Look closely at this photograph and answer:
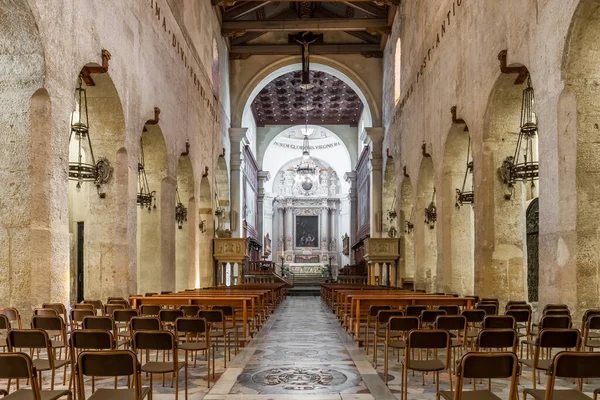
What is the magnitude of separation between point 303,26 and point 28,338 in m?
21.3

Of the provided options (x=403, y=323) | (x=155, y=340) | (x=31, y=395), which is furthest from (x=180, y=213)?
(x=31, y=395)

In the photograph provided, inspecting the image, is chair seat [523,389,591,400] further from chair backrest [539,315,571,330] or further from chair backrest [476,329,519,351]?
chair backrest [539,315,571,330]

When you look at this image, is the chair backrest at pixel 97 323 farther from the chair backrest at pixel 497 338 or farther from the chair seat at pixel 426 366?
the chair backrest at pixel 497 338

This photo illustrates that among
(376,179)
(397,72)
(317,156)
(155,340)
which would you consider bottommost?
(155,340)

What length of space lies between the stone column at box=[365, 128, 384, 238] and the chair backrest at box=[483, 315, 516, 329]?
19897 mm

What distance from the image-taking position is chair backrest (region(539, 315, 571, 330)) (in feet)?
21.4

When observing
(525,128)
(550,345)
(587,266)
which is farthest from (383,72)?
(550,345)

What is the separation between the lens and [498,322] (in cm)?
673

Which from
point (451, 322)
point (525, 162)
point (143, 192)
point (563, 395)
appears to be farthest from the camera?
point (143, 192)

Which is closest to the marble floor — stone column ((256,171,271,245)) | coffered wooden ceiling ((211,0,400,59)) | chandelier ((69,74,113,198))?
chandelier ((69,74,113,198))

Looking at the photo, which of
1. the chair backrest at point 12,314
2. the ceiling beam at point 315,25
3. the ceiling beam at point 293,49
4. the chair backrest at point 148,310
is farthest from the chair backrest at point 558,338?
the ceiling beam at point 293,49

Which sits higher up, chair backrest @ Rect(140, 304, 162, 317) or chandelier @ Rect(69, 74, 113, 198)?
chandelier @ Rect(69, 74, 113, 198)

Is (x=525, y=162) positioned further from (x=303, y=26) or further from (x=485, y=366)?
(x=303, y=26)

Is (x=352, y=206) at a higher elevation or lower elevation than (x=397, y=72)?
lower
